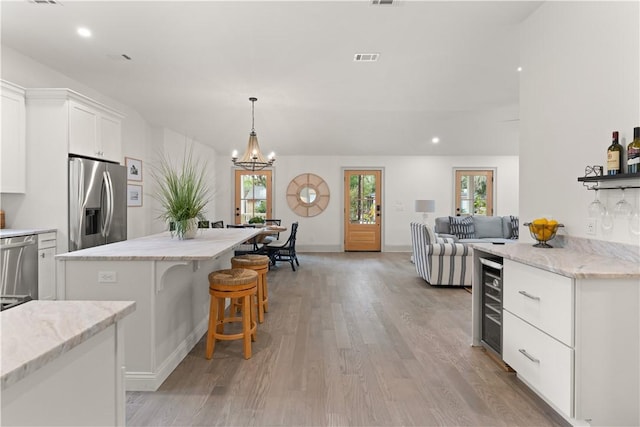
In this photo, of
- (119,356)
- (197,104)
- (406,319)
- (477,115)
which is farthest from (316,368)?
(477,115)

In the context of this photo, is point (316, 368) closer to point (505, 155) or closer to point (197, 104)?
point (197, 104)

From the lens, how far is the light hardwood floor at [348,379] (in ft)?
6.32

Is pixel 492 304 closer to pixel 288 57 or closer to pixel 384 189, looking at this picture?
pixel 288 57

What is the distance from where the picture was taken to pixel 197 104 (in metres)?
5.68

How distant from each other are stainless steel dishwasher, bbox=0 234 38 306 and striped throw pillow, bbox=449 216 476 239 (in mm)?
6201

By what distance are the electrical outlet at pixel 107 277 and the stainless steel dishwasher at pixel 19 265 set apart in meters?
1.46

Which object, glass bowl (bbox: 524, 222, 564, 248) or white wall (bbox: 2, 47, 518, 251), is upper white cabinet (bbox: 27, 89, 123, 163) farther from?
glass bowl (bbox: 524, 222, 564, 248)

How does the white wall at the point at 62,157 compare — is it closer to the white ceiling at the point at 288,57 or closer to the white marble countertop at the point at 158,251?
the white ceiling at the point at 288,57

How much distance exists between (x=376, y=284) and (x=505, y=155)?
5.78 meters

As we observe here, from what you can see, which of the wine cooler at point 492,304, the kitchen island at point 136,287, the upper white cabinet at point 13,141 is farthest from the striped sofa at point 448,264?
the upper white cabinet at point 13,141

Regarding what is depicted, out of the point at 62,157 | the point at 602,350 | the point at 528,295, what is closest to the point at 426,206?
the point at 528,295

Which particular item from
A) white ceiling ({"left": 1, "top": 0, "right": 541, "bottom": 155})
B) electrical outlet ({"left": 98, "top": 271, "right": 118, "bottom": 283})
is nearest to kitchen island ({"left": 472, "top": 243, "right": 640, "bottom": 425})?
white ceiling ({"left": 1, "top": 0, "right": 541, "bottom": 155})

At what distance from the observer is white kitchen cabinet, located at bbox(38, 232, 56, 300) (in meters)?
3.37

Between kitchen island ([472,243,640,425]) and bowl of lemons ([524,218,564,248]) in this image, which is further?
bowl of lemons ([524,218,564,248])
